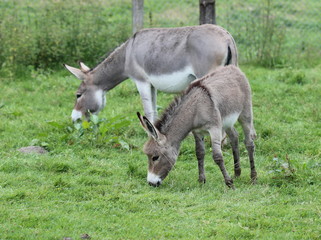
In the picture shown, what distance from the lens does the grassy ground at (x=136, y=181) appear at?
577 cm

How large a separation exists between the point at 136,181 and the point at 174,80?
76.5 inches

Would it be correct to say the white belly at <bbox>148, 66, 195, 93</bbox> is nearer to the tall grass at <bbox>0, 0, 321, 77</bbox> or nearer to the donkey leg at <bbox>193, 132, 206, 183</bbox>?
the donkey leg at <bbox>193, 132, 206, 183</bbox>

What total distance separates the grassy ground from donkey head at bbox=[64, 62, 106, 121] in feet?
0.87

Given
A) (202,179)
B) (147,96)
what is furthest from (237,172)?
(147,96)

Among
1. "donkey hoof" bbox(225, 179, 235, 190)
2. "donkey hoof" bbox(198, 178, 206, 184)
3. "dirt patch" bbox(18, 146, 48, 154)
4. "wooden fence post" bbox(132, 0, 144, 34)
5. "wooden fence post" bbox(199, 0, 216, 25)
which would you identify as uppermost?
"wooden fence post" bbox(199, 0, 216, 25)

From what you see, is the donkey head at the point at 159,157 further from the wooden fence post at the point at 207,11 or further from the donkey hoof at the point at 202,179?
the wooden fence post at the point at 207,11

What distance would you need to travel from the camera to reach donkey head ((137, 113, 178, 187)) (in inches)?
274

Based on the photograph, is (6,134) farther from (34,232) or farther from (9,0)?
(9,0)

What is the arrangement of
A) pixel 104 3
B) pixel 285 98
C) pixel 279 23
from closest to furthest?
pixel 285 98 → pixel 279 23 → pixel 104 3

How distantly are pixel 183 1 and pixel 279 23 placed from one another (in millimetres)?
2570

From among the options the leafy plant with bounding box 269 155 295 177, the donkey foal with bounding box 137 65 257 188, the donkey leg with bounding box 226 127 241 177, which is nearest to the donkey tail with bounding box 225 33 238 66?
the donkey foal with bounding box 137 65 257 188

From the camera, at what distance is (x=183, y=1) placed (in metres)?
15.6

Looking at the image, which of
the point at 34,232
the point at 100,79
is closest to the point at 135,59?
the point at 100,79

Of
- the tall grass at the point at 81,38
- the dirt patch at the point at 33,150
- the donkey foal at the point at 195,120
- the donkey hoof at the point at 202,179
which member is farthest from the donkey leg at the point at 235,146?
the tall grass at the point at 81,38
